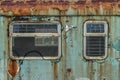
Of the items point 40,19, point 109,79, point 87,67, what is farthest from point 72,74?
point 40,19

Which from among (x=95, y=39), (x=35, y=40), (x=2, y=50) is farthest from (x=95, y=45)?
(x=2, y=50)

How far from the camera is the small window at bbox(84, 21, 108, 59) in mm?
6242

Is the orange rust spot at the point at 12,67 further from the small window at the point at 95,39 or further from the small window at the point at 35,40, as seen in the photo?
the small window at the point at 95,39

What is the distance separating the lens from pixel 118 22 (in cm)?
622

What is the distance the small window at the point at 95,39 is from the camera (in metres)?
6.24

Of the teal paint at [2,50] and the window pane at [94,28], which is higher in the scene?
the window pane at [94,28]

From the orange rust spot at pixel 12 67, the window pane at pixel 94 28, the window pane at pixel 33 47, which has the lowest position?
the orange rust spot at pixel 12 67

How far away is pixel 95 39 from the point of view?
627 centimetres

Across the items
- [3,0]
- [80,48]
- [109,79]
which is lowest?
[109,79]

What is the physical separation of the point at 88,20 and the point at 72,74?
1.04 meters

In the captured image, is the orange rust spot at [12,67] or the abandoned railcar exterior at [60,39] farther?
the orange rust spot at [12,67]

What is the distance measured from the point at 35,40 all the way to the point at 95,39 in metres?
1.12

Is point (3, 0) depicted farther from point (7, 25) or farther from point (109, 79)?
point (109, 79)

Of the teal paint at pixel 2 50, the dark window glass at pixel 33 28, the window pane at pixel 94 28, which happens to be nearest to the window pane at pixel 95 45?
the window pane at pixel 94 28
